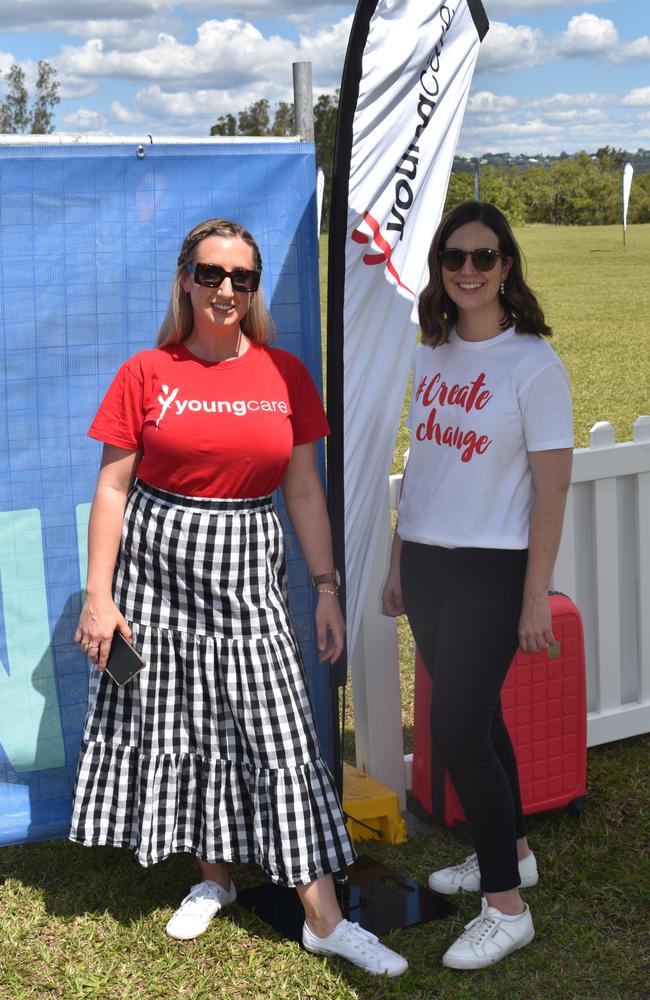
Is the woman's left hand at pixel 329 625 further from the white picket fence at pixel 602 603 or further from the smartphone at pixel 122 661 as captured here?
the white picket fence at pixel 602 603

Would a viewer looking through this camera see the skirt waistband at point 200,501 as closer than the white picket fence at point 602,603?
Yes

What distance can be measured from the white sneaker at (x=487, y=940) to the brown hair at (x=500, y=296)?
60.2 inches

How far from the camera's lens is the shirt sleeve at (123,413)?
2.83 m

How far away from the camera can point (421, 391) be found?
3.15 metres

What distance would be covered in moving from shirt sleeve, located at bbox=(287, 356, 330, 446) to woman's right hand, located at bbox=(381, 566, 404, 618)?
50cm

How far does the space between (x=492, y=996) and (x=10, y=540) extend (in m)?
1.80

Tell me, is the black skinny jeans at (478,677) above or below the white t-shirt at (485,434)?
below

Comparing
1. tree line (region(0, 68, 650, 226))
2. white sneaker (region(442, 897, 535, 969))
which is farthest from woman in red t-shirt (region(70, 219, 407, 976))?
tree line (region(0, 68, 650, 226))

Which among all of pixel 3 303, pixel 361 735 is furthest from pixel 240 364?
pixel 361 735

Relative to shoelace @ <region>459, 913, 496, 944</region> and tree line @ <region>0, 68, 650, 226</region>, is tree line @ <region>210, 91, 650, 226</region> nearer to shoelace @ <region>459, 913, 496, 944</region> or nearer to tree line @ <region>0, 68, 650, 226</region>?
tree line @ <region>0, 68, 650, 226</region>

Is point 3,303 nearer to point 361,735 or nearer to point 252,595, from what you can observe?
point 252,595

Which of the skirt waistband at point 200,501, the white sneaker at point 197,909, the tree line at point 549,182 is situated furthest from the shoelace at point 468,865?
the tree line at point 549,182

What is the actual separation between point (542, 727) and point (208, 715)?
126 cm

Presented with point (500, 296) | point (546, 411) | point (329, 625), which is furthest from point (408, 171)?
point (329, 625)
